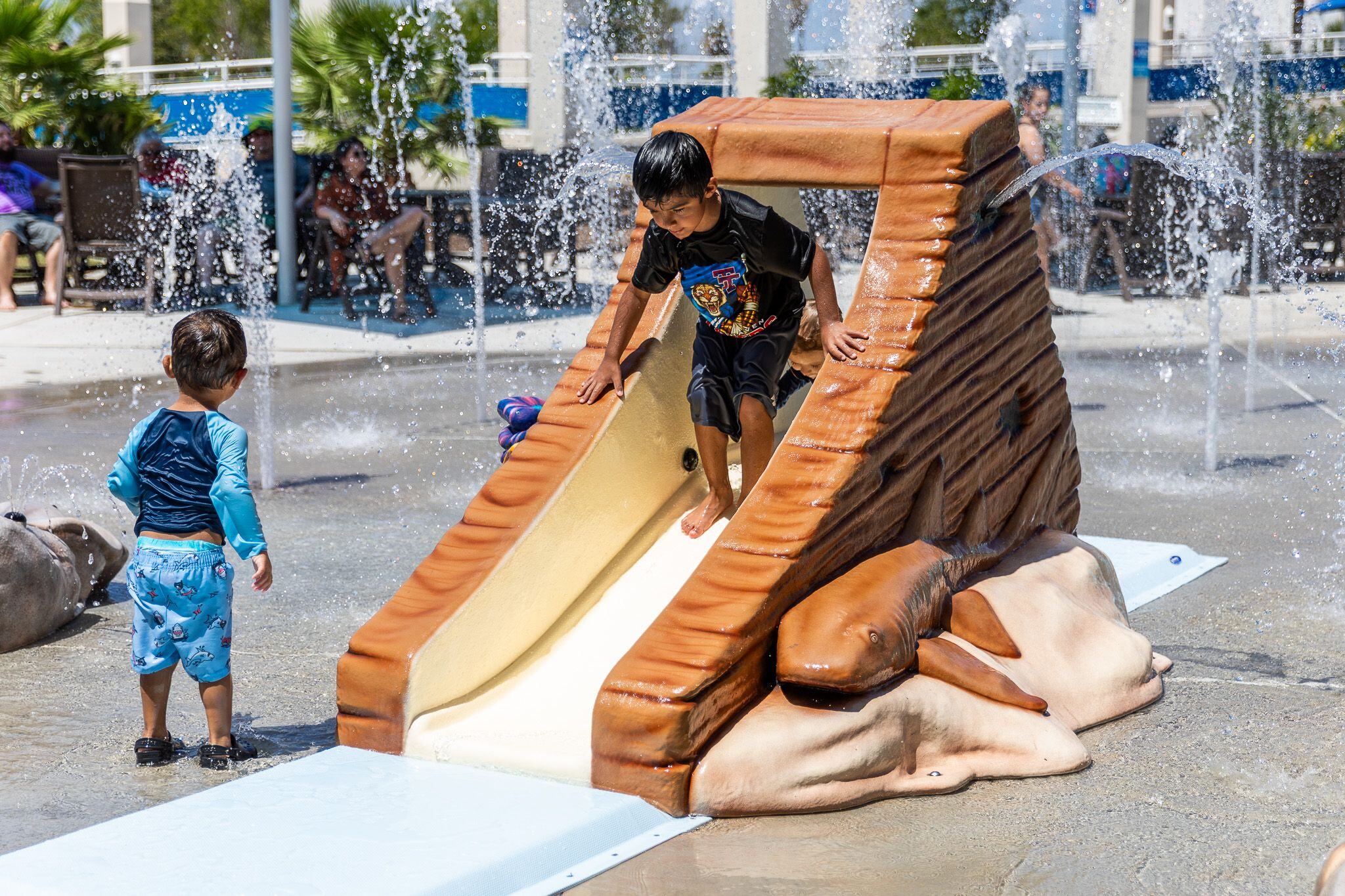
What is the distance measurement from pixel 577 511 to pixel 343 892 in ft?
4.51

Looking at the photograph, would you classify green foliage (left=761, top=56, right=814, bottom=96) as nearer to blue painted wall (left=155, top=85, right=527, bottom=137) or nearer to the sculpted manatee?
blue painted wall (left=155, top=85, right=527, bottom=137)

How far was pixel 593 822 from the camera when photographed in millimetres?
3039

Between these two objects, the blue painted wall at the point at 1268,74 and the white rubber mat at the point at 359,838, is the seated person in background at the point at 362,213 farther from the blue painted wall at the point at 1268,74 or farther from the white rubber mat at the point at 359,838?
the blue painted wall at the point at 1268,74

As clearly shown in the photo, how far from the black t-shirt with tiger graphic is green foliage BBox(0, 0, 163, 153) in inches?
Result: 421

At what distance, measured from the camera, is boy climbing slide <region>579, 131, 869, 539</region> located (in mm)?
3682

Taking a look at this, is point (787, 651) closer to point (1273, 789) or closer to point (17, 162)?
point (1273, 789)

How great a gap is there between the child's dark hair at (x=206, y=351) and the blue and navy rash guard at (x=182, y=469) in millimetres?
88

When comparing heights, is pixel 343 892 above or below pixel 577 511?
below

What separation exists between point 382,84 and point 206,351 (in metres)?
11.2

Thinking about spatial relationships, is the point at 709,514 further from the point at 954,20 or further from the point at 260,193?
the point at 954,20

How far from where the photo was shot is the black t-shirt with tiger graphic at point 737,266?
3.76 m

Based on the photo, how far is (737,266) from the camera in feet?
12.6

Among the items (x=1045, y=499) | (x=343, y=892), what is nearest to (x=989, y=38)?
(x=1045, y=499)

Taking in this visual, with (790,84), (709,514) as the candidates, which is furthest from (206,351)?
(790,84)
